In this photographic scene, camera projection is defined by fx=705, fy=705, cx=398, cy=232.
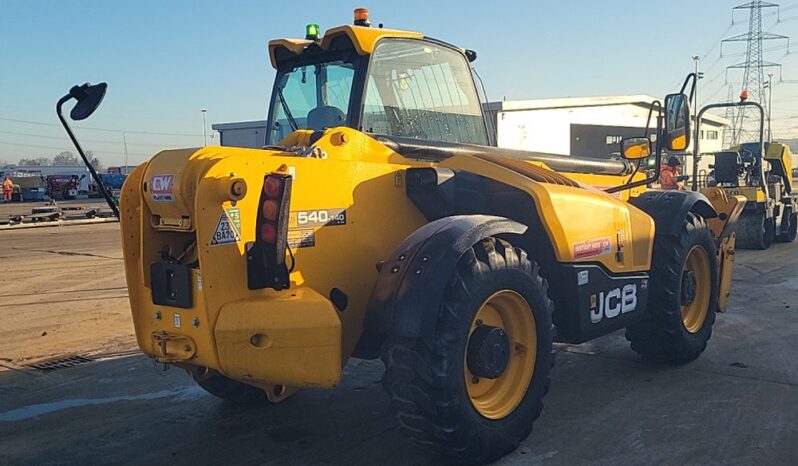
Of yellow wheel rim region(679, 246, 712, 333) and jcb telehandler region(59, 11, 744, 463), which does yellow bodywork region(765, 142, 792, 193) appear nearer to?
yellow wheel rim region(679, 246, 712, 333)

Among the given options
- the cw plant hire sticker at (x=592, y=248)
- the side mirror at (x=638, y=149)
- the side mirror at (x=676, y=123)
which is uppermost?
the side mirror at (x=676, y=123)

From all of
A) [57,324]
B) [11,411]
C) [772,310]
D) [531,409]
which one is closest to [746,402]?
[531,409]

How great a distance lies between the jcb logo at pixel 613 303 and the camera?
462 centimetres

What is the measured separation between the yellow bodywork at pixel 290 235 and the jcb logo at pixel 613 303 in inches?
17.3

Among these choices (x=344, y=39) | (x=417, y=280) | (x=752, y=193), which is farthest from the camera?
(x=752, y=193)

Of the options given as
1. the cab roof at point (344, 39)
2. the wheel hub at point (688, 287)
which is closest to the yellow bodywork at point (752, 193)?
the wheel hub at point (688, 287)

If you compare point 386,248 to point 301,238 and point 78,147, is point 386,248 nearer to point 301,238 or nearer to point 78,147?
point 301,238

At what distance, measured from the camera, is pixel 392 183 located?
4113 mm

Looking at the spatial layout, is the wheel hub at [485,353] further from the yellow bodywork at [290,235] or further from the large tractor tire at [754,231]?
the large tractor tire at [754,231]

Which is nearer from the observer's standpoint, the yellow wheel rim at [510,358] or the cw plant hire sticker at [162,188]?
the cw plant hire sticker at [162,188]

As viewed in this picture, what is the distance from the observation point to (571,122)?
33.5m

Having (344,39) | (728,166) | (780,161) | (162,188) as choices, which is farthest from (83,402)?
(780,161)

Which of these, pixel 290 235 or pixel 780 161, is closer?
pixel 290 235

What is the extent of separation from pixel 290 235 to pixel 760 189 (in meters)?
13.2
